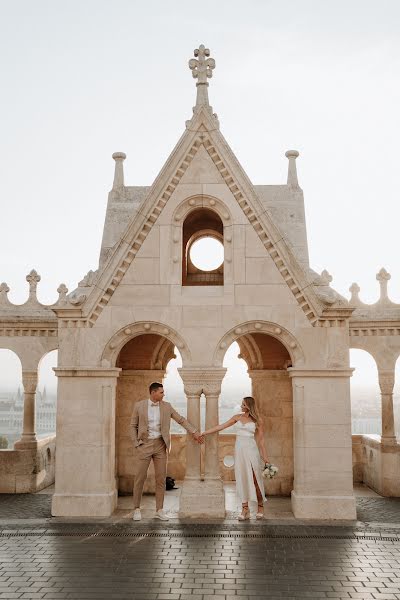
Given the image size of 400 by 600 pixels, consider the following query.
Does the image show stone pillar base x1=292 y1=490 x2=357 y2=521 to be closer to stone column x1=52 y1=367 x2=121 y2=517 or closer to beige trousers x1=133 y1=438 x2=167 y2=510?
beige trousers x1=133 y1=438 x2=167 y2=510

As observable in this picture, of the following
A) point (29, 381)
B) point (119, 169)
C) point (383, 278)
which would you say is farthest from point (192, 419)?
point (119, 169)

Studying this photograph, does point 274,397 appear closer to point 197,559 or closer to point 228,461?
point 228,461

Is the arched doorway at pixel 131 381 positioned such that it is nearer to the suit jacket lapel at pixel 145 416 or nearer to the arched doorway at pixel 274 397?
the arched doorway at pixel 274 397

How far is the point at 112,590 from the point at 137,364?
779 centimetres

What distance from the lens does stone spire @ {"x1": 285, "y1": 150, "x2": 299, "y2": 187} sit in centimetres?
1645

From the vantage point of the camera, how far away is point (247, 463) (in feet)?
36.7

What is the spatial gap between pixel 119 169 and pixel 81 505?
29.6 ft

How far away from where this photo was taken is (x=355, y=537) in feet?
32.4

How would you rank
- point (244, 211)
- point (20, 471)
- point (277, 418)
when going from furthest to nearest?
point (20, 471), point (277, 418), point (244, 211)

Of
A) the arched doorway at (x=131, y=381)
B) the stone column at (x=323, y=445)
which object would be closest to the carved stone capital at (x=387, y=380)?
the stone column at (x=323, y=445)

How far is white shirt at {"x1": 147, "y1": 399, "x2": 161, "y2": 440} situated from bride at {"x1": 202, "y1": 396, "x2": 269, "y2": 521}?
48.8 inches

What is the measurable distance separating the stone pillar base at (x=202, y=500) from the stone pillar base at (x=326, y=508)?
1485 millimetres

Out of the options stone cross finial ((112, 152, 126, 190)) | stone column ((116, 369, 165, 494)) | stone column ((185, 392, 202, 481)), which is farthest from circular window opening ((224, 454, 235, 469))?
stone cross finial ((112, 152, 126, 190))

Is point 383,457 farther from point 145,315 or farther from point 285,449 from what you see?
point 145,315
